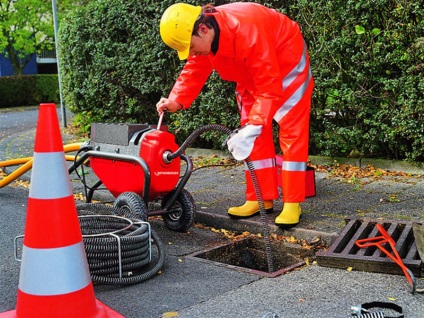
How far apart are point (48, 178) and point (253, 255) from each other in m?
1.91

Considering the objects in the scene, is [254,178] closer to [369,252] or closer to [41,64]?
[369,252]

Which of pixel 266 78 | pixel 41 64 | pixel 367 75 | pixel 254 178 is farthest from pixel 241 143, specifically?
pixel 41 64

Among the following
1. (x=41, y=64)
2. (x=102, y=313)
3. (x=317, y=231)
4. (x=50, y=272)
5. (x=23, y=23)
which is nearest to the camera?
(x=50, y=272)

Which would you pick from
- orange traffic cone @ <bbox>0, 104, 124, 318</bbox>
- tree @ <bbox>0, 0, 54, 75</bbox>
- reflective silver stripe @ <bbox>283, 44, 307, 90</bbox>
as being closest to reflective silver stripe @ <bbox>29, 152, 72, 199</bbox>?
orange traffic cone @ <bbox>0, 104, 124, 318</bbox>

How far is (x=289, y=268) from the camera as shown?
386 cm

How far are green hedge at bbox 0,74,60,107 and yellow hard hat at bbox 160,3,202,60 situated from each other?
17142 millimetres

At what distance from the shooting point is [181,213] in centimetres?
479

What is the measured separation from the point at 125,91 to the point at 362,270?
5.61m

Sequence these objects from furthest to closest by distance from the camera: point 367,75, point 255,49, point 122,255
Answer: point 367,75, point 255,49, point 122,255

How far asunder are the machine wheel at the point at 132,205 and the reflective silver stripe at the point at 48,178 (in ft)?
4.76

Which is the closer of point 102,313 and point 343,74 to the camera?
point 102,313

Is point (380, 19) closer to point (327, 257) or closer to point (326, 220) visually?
point (326, 220)

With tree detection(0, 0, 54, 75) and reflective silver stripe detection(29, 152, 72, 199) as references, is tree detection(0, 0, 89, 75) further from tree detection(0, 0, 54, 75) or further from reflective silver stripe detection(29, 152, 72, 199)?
reflective silver stripe detection(29, 152, 72, 199)

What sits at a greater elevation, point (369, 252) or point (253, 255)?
point (369, 252)
